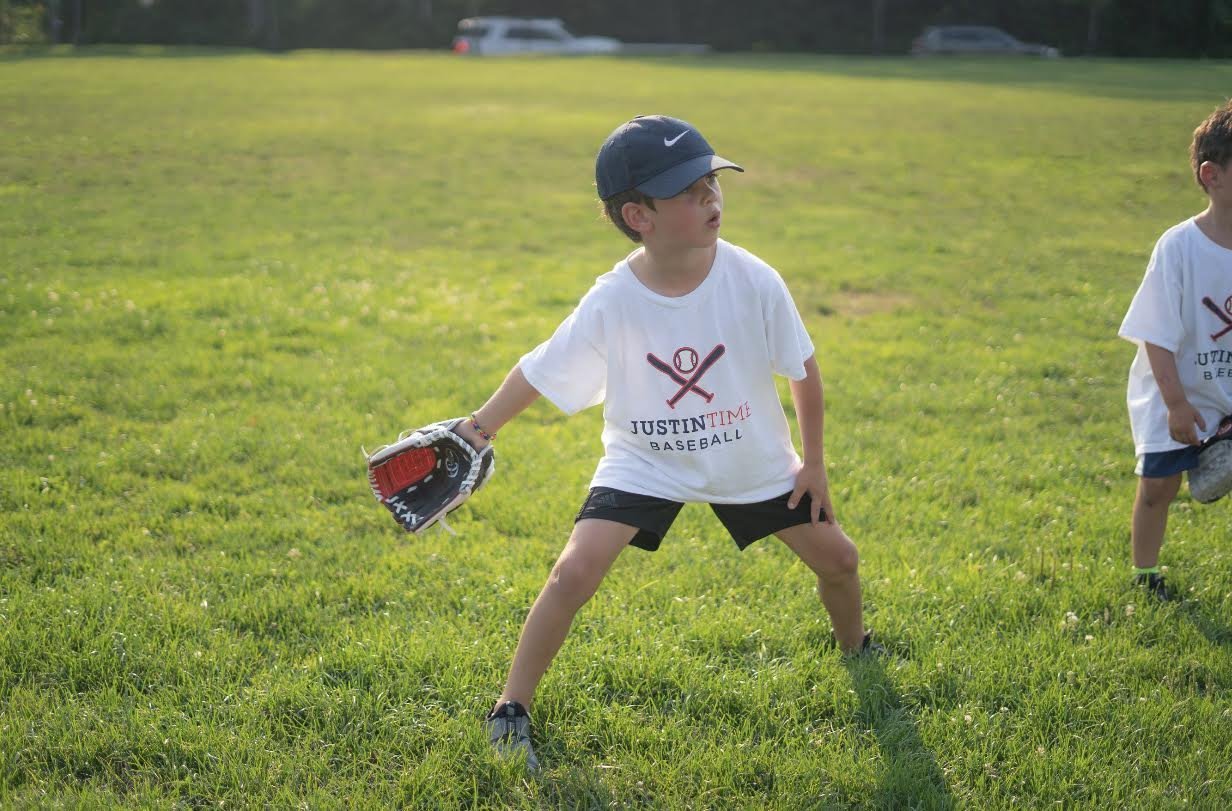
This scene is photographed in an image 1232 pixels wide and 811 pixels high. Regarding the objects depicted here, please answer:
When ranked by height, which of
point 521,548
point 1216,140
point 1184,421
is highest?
point 1216,140

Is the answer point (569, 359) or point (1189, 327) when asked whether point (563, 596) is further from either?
point (1189, 327)

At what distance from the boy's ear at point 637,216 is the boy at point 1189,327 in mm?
1759

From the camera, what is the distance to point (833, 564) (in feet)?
10.5

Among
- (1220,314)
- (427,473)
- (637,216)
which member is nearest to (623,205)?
(637,216)

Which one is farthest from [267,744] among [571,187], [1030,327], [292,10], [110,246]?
[292,10]

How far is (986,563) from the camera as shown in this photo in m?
4.14

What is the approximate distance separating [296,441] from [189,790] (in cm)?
270

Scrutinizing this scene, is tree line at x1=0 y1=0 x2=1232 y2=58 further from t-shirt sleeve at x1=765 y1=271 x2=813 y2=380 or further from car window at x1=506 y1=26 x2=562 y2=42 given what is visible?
t-shirt sleeve at x1=765 y1=271 x2=813 y2=380

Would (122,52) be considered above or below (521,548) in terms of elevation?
above

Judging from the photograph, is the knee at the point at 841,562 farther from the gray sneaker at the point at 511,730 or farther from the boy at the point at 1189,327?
the boy at the point at 1189,327

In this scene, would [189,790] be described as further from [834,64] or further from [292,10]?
[292,10]

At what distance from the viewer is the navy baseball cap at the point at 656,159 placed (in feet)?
9.43

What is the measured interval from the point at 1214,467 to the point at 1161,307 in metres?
0.57

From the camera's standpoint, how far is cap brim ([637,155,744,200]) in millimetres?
2857
